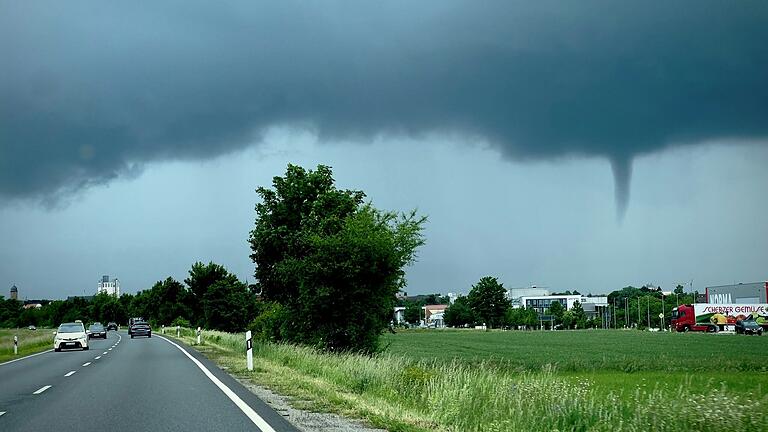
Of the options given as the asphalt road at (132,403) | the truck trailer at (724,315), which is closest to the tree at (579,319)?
the truck trailer at (724,315)

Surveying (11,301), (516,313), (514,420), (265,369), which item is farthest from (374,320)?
(11,301)

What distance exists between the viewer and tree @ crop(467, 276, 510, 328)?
15812 centimetres

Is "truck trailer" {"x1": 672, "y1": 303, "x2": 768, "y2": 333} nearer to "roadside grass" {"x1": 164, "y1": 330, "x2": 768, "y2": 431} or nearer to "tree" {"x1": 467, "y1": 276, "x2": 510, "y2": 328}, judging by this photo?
"tree" {"x1": 467, "y1": 276, "x2": 510, "y2": 328}

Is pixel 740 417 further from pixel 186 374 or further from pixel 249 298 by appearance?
pixel 249 298

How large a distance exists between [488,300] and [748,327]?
76548 millimetres

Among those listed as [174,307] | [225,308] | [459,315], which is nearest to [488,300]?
[459,315]

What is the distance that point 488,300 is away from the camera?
15812 cm

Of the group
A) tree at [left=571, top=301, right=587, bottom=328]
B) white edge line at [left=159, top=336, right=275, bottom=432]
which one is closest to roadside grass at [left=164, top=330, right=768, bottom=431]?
white edge line at [left=159, top=336, right=275, bottom=432]

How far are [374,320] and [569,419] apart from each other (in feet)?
69.2

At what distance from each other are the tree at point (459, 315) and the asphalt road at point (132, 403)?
15774 cm

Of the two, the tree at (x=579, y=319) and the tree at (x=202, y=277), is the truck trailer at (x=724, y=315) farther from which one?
the tree at (x=579, y=319)

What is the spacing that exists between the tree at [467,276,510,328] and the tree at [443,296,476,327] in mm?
15836

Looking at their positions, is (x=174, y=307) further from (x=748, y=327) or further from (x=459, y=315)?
(x=748, y=327)

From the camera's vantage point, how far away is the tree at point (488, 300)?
158125 millimetres
